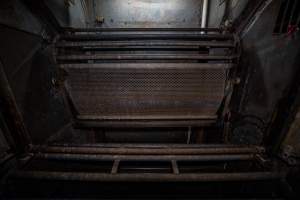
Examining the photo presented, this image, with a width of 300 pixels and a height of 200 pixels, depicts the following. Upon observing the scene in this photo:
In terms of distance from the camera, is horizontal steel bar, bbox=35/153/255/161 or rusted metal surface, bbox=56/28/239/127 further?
rusted metal surface, bbox=56/28/239/127

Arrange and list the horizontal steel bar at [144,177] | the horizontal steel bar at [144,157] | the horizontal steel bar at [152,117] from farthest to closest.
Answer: the horizontal steel bar at [152,117] < the horizontal steel bar at [144,157] < the horizontal steel bar at [144,177]

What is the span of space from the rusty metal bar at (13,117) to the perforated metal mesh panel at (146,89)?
0.39 m

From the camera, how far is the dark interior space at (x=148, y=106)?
86 centimetres

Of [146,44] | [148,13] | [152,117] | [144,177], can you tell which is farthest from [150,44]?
[148,13]

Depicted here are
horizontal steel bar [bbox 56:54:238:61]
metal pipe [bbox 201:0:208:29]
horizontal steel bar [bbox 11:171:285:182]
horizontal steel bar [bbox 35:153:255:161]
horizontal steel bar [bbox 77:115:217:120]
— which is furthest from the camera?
metal pipe [bbox 201:0:208:29]

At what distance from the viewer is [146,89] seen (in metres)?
1.22

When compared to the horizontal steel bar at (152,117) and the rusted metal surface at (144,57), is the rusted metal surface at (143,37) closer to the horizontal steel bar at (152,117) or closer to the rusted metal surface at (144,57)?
the rusted metal surface at (144,57)

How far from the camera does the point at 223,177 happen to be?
0.81 metres

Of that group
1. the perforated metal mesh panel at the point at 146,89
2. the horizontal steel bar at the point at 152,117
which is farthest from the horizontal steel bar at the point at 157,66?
the horizontal steel bar at the point at 152,117

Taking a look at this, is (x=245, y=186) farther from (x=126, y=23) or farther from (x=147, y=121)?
(x=126, y=23)

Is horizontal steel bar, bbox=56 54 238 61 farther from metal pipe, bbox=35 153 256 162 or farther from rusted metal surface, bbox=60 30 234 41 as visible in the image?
metal pipe, bbox=35 153 256 162

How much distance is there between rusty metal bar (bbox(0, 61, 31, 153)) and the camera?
2.77ft

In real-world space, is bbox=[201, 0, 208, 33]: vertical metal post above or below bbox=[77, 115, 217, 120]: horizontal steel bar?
above

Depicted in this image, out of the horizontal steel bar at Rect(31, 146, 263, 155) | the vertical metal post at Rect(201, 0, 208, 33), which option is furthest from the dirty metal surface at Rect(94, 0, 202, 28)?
the horizontal steel bar at Rect(31, 146, 263, 155)
